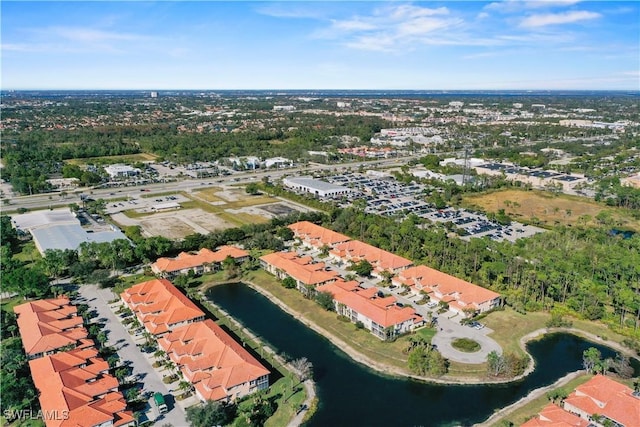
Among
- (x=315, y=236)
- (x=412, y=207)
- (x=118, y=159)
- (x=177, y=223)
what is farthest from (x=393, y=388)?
(x=118, y=159)

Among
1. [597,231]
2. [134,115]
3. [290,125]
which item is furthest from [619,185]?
[134,115]

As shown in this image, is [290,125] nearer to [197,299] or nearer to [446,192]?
[446,192]

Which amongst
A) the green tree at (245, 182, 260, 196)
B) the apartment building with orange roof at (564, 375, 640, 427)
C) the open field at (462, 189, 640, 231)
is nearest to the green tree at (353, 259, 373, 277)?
the apartment building with orange roof at (564, 375, 640, 427)

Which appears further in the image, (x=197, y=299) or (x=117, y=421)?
(x=197, y=299)

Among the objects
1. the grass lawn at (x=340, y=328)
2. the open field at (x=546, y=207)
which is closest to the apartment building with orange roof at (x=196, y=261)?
the grass lawn at (x=340, y=328)

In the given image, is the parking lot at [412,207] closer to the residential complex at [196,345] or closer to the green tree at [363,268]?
the green tree at [363,268]

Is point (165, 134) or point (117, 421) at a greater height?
point (165, 134)
